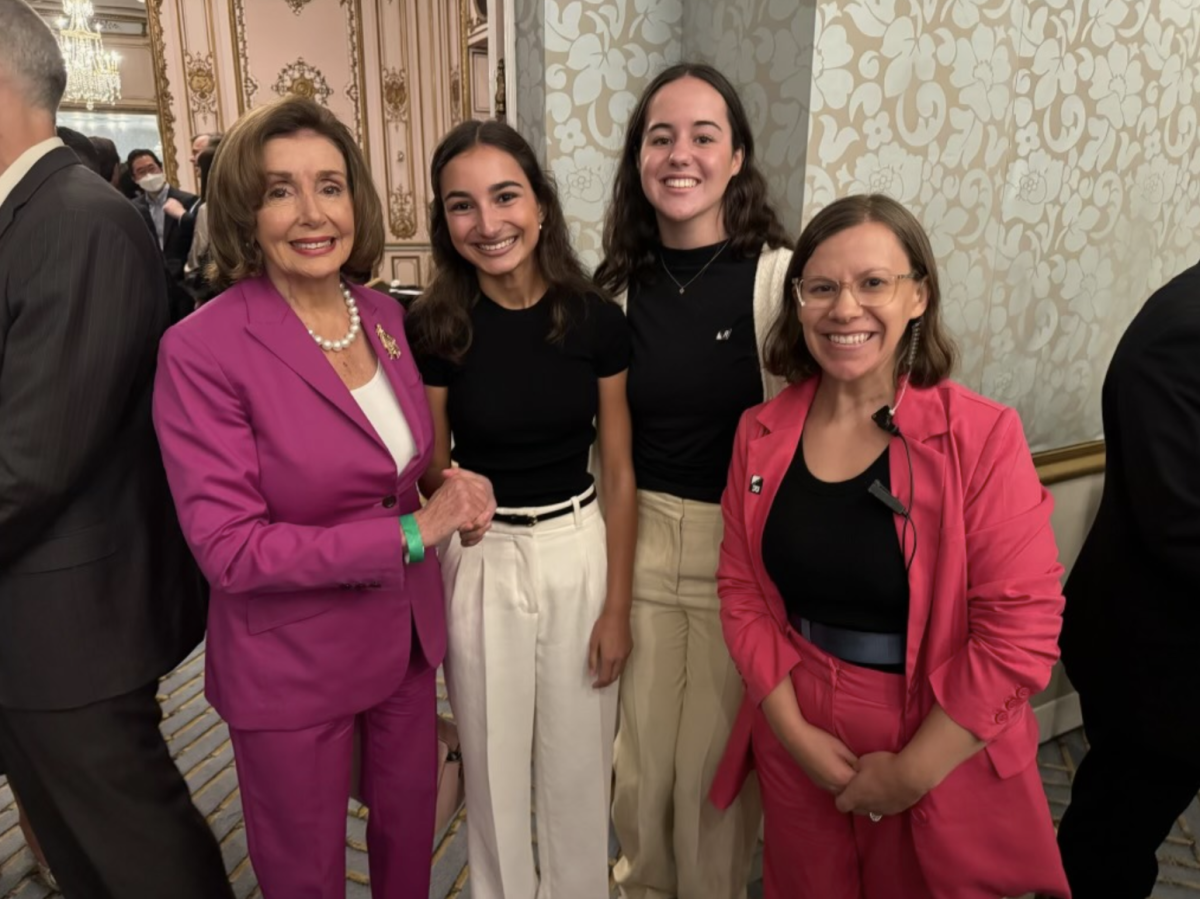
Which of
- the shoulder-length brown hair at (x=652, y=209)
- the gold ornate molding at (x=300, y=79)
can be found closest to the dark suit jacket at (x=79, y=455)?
the shoulder-length brown hair at (x=652, y=209)

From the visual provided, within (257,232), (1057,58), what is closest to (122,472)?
(257,232)

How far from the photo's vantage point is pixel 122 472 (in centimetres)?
148

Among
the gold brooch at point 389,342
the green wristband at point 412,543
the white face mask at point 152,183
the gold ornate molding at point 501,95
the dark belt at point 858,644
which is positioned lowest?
the dark belt at point 858,644

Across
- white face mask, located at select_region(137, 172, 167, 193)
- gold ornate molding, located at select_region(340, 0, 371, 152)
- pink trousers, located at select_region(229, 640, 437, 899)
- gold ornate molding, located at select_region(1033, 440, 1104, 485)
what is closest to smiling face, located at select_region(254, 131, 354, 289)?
pink trousers, located at select_region(229, 640, 437, 899)

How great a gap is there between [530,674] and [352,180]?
101cm

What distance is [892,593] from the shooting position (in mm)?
1297

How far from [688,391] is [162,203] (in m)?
5.06

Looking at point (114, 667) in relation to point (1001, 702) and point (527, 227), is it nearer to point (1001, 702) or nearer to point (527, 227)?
point (527, 227)

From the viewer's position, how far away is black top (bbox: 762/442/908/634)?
4.26 ft

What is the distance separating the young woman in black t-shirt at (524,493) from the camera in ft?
5.08

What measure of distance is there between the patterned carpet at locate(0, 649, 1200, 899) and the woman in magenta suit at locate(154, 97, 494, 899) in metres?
0.76

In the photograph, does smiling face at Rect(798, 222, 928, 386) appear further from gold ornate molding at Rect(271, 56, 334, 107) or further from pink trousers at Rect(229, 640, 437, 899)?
gold ornate molding at Rect(271, 56, 334, 107)

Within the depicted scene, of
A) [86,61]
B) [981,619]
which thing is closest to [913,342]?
[981,619]

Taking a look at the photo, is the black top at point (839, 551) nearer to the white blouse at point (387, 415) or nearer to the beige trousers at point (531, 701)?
the beige trousers at point (531, 701)
